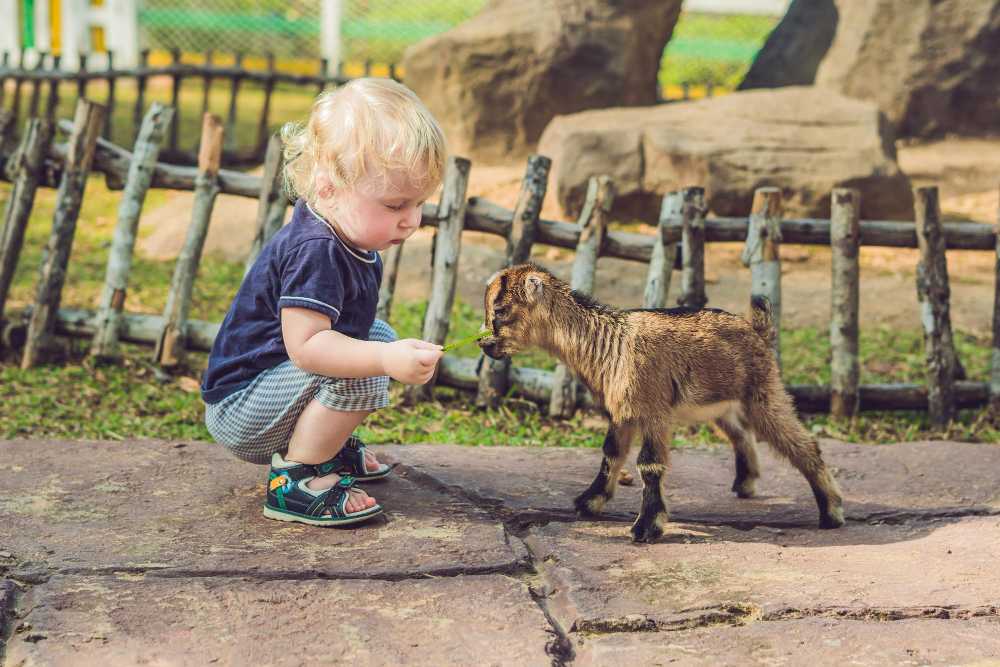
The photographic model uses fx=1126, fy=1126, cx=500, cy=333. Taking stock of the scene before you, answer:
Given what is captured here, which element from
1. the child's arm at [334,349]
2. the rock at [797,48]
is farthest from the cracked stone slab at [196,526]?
the rock at [797,48]

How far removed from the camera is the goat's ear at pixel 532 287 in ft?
12.2

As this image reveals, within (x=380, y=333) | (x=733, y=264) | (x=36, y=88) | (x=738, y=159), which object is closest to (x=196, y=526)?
(x=380, y=333)

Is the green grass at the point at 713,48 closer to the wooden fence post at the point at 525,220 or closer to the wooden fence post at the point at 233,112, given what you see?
the wooden fence post at the point at 233,112

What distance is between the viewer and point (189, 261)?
18.5 feet

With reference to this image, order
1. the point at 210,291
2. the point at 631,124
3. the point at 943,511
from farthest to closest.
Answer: the point at 631,124
the point at 210,291
the point at 943,511

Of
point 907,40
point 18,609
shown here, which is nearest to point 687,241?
point 18,609

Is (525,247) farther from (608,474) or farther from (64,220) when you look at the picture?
(64,220)

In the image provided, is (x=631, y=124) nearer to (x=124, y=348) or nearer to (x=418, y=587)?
(x=124, y=348)

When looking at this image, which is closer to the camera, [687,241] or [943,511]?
[943,511]

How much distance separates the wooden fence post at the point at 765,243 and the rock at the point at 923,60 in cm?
587

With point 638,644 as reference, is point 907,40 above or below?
above

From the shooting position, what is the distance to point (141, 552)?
324cm

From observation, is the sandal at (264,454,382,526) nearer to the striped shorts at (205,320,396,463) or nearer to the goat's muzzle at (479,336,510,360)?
the striped shorts at (205,320,396,463)

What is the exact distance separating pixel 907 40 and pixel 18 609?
9721 millimetres
